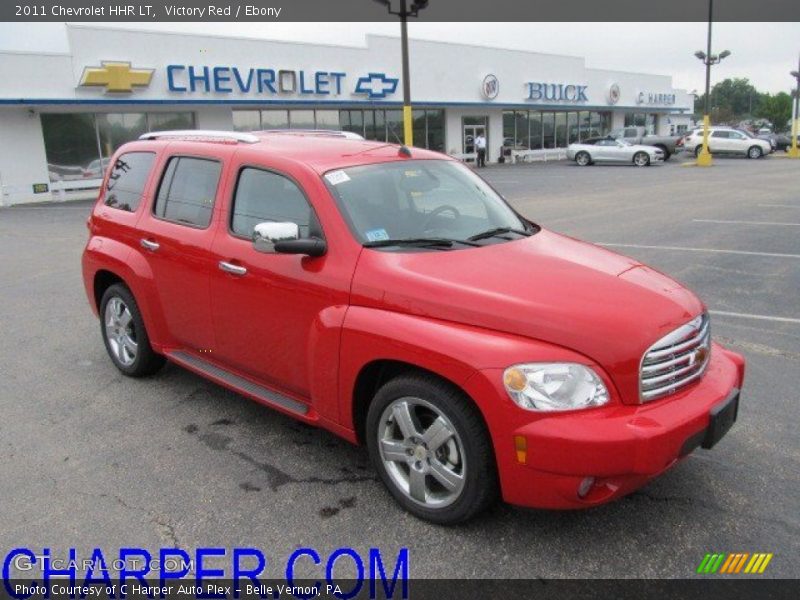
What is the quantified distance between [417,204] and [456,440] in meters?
1.54

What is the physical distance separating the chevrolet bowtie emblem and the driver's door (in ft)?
66.6

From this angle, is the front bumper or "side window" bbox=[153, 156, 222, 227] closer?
the front bumper

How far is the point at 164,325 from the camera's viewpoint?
487cm

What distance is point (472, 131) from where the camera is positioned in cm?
3616

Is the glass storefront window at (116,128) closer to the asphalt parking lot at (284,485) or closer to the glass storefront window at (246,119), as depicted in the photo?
the glass storefront window at (246,119)

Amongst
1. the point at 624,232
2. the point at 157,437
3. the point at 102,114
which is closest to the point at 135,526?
the point at 157,437

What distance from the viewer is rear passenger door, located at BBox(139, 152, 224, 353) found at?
4.41 meters

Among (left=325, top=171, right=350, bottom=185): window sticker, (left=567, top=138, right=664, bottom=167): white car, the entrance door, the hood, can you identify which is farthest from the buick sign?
the hood

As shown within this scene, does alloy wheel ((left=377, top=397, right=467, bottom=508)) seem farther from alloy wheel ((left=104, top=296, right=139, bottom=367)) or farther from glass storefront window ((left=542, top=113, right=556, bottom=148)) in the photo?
glass storefront window ((left=542, top=113, right=556, bottom=148))

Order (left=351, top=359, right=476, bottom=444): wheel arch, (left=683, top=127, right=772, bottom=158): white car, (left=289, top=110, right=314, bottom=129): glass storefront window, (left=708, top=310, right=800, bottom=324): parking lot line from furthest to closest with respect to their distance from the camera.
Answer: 1. (left=683, top=127, right=772, bottom=158): white car
2. (left=289, top=110, right=314, bottom=129): glass storefront window
3. (left=708, top=310, right=800, bottom=324): parking lot line
4. (left=351, top=359, right=476, bottom=444): wheel arch

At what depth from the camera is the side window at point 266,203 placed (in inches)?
154

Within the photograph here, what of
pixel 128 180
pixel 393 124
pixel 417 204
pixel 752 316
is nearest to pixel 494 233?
pixel 417 204

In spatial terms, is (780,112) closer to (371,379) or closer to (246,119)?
(246,119)

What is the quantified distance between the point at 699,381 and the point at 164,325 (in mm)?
3516
